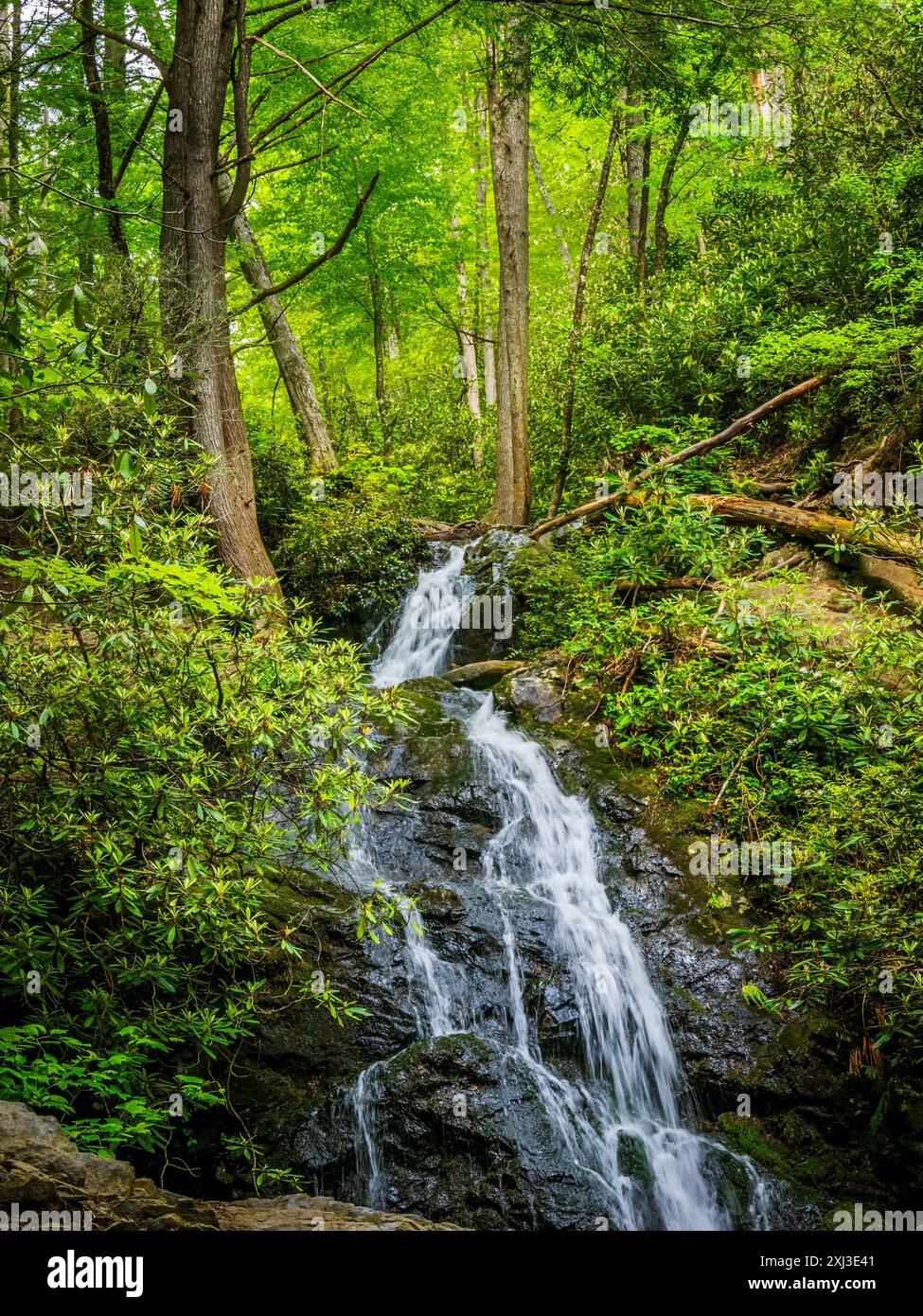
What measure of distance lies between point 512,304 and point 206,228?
5.28 metres

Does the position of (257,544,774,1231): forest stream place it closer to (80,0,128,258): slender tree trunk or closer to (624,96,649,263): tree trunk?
(80,0,128,258): slender tree trunk

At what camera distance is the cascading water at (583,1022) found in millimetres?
5109

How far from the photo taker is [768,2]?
7.68m

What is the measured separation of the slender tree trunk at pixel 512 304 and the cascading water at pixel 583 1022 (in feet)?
18.8

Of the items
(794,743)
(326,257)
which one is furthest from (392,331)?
(794,743)

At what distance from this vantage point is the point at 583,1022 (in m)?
5.90

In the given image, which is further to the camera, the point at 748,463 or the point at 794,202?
the point at 794,202

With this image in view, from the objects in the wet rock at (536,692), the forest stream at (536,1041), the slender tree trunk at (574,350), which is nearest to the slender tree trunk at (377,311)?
the slender tree trunk at (574,350)

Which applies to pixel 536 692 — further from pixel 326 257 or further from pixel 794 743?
pixel 326 257

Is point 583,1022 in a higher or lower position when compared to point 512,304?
lower
